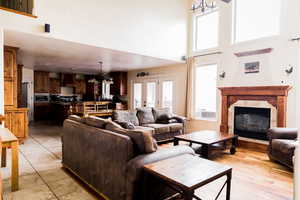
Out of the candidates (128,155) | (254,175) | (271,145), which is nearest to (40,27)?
(128,155)

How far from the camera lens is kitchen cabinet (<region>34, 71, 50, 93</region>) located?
9.14 meters

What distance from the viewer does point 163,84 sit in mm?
7500

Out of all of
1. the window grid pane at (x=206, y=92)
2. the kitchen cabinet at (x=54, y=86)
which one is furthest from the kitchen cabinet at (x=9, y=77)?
the window grid pane at (x=206, y=92)

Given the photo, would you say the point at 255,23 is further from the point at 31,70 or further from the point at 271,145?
the point at 31,70

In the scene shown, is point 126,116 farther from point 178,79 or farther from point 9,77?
point 9,77

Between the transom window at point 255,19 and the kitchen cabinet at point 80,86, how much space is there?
27.8 ft

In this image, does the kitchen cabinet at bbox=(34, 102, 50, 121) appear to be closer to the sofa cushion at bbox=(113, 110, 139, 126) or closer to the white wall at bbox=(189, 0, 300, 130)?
the sofa cushion at bbox=(113, 110, 139, 126)

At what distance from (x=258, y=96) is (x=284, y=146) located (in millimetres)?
1787

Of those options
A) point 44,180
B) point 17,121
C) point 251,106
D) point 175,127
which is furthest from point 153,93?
point 44,180

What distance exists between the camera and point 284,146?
322 centimetres

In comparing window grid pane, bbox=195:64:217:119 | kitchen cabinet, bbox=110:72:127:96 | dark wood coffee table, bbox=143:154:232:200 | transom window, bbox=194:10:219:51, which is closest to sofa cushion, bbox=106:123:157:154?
dark wood coffee table, bbox=143:154:232:200

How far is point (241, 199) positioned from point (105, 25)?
14.9 feet

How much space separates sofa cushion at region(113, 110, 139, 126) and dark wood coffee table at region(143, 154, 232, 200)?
2838 mm

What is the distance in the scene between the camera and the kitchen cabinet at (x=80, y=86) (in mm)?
10545
